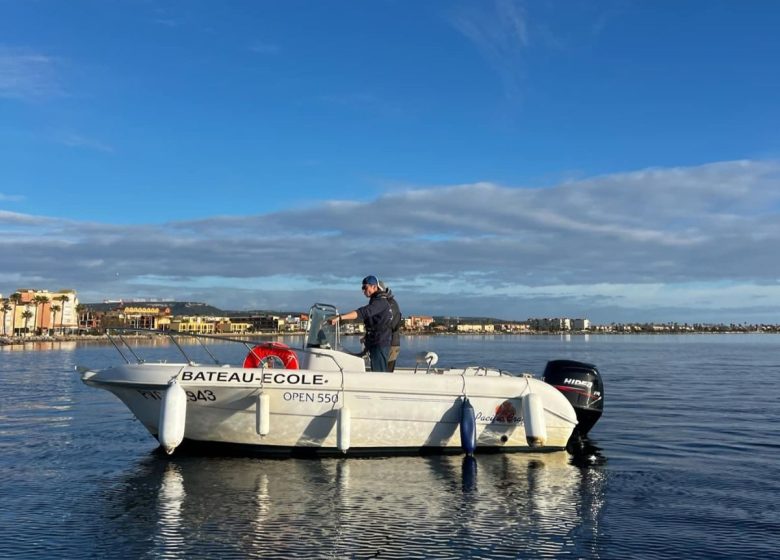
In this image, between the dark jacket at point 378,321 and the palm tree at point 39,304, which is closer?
the dark jacket at point 378,321

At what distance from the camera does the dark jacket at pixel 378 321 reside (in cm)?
1061

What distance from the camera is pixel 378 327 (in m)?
10.7

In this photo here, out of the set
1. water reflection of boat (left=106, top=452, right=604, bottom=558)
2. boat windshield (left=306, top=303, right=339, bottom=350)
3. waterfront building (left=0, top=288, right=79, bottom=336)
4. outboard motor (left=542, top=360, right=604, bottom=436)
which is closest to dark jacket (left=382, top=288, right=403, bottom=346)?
boat windshield (left=306, top=303, right=339, bottom=350)

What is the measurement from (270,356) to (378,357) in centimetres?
177

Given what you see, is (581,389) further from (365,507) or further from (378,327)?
(365,507)

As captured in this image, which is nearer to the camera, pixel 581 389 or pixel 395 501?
pixel 395 501

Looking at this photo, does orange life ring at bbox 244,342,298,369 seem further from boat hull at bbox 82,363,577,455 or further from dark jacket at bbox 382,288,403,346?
dark jacket at bbox 382,288,403,346

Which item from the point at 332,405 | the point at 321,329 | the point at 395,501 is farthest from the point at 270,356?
the point at 395,501

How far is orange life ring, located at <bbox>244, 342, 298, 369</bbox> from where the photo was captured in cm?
1034

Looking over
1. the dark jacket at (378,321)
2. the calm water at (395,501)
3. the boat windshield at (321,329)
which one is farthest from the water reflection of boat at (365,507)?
the boat windshield at (321,329)

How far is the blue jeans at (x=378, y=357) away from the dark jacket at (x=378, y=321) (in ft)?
0.20

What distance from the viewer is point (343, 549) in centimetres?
609

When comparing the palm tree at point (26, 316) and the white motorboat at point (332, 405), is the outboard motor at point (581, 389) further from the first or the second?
the palm tree at point (26, 316)

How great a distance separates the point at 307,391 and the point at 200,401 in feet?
5.42
